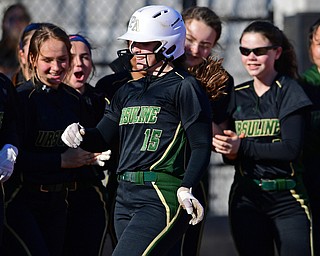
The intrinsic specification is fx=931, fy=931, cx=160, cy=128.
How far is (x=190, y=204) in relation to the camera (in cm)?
462

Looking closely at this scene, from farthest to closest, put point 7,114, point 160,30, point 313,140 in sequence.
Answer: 1. point 313,140
2. point 7,114
3. point 160,30

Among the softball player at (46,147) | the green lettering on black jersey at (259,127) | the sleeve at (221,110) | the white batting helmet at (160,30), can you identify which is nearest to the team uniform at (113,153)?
the softball player at (46,147)

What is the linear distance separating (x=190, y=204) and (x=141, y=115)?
59cm

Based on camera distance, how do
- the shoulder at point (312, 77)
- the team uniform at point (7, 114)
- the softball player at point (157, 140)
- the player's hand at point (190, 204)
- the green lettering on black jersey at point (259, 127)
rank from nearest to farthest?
the player's hand at point (190, 204) → the softball player at point (157, 140) → the team uniform at point (7, 114) → the green lettering on black jersey at point (259, 127) → the shoulder at point (312, 77)

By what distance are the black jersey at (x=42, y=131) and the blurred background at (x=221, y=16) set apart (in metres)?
2.42

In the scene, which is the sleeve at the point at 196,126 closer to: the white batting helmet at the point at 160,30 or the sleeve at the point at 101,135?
the white batting helmet at the point at 160,30

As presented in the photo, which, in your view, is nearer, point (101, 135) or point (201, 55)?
point (101, 135)

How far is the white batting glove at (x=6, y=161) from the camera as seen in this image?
204 inches

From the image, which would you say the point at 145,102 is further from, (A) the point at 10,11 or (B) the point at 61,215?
(A) the point at 10,11

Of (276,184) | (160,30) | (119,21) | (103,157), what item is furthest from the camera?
A: (119,21)

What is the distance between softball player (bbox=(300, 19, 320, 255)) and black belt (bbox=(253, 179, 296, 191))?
431mm

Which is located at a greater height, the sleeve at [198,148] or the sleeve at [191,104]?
the sleeve at [191,104]

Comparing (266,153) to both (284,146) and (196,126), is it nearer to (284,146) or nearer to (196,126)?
(284,146)

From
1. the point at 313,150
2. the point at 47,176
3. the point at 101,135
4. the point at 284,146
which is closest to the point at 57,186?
the point at 47,176
